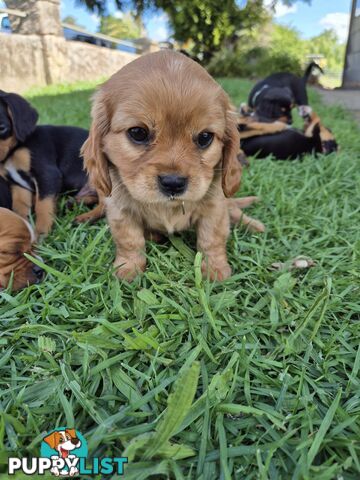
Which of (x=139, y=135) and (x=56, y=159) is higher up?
(x=139, y=135)

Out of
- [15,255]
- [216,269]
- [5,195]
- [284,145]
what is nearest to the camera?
[15,255]

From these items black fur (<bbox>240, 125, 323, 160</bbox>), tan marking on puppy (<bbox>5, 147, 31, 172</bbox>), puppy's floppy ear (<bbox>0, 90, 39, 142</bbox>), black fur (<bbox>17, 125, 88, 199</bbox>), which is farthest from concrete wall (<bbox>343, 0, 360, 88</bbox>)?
tan marking on puppy (<bbox>5, 147, 31, 172</bbox>)

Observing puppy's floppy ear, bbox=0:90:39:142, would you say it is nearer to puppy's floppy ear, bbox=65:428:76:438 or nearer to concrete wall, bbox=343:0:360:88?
puppy's floppy ear, bbox=65:428:76:438

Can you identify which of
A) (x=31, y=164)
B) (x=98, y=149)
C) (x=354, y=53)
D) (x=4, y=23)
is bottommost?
(x=31, y=164)

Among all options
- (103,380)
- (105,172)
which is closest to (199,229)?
(105,172)

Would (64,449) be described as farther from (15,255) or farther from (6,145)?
(6,145)

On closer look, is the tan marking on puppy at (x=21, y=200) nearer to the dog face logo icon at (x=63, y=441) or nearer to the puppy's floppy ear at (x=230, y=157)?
the puppy's floppy ear at (x=230, y=157)

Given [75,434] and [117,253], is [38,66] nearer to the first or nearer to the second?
[117,253]

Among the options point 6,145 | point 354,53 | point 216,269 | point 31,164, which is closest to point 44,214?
point 31,164
